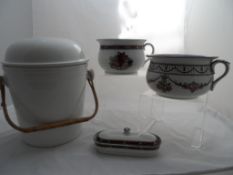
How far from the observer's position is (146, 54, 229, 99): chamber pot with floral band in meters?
0.37

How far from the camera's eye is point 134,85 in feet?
2.49

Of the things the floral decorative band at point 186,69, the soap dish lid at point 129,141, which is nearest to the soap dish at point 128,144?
the soap dish lid at point 129,141

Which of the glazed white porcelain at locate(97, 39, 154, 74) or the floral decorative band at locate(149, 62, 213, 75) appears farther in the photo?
the glazed white porcelain at locate(97, 39, 154, 74)

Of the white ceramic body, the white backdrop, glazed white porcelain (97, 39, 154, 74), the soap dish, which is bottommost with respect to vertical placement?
the soap dish

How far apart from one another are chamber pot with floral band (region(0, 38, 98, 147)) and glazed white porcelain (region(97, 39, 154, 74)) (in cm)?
11

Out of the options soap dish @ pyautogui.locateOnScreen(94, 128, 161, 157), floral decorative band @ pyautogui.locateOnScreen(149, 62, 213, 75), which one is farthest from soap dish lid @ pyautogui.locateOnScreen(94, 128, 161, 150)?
floral decorative band @ pyautogui.locateOnScreen(149, 62, 213, 75)

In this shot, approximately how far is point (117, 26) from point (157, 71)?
376 millimetres

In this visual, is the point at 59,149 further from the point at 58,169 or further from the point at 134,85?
the point at 134,85

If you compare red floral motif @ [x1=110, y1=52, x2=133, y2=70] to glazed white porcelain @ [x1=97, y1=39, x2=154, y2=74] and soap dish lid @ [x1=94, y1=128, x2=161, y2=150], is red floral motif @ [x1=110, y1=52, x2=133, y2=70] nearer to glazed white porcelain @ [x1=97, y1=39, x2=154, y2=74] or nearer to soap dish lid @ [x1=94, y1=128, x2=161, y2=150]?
glazed white porcelain @ [x1=97, y1=39, x2=154, y2=74]

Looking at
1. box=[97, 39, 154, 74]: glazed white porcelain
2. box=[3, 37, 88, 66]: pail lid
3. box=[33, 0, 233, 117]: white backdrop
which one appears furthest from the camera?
box=[33, 0, 233, 117]: white backdrop

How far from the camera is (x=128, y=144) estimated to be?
0.36m

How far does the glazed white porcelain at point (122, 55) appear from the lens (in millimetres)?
482

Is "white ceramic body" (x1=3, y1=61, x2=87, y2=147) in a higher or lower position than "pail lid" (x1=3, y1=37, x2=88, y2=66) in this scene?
lower

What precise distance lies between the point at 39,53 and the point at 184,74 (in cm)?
Answer: 23
